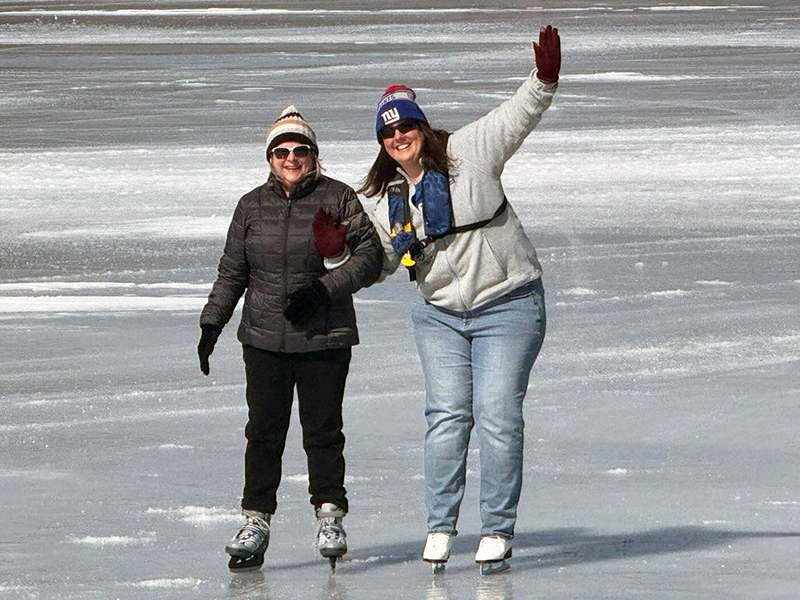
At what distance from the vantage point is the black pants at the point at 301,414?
5039 millimetres

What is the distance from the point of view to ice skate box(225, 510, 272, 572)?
493 cm

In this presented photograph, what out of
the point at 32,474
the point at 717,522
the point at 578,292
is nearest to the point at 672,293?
the point at 578,292

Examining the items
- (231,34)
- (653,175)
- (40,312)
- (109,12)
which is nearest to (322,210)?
(40,312)

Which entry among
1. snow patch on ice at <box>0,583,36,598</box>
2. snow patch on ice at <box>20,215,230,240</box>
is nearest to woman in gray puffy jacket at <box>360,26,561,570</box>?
snow patch on ice at <box>0,583,36,598</box>

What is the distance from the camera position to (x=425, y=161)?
4.79m

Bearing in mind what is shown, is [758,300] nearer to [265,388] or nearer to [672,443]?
[672,443]

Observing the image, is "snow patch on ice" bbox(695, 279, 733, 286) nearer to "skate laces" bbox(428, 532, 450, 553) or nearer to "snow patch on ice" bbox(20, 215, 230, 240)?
"snow patch on ice" bbox(20, 215, 230, 240)

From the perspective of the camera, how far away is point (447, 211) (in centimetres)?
475

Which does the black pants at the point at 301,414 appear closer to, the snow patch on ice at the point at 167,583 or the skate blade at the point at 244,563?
the skate blade at the point at 244,563

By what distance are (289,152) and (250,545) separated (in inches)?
45.0

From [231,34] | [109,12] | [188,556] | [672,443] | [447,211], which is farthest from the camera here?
[109,12]

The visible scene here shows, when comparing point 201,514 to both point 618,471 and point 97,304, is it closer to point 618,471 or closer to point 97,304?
point 618,471

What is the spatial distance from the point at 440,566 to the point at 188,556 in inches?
30.4

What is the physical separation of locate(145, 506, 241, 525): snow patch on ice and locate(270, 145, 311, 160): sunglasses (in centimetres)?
126
